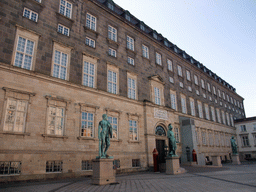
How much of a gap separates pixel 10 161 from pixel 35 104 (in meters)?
4.40

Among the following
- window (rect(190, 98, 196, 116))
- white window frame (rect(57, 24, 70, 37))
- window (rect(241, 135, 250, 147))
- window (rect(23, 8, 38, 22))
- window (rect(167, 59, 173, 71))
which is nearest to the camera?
window (rect(23, 8, 38, 22))

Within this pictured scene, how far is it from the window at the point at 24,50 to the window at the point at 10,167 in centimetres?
718

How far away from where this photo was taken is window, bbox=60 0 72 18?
65.1 ft

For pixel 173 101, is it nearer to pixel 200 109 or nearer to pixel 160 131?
pixel 160 131

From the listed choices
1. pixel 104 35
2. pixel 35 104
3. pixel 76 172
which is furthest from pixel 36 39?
pixel 76 172

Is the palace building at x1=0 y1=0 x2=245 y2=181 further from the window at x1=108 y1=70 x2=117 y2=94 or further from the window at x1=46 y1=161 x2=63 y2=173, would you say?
the window at x1=108 y1=70 x2=117 y2=94

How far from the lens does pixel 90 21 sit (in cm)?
2217

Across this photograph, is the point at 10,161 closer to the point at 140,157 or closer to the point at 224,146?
the point at 140,157

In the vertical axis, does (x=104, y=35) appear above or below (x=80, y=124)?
above

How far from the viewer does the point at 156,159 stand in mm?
20625

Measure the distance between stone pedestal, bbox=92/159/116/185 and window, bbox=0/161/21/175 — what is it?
569cm

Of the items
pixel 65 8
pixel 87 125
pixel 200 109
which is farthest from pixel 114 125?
pixel 200 109

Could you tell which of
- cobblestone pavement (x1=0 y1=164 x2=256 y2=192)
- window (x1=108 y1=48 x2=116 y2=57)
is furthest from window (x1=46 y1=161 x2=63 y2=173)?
window (x1=108 y1=48 x2=116 y2=57)

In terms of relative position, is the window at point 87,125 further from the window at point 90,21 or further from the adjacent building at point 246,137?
the adjacent building at point 246,137
